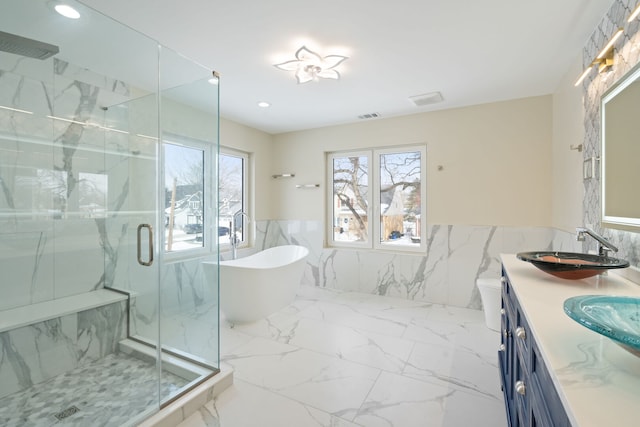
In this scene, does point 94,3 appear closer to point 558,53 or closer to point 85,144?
point 85,144

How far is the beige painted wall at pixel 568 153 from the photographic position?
240 cm

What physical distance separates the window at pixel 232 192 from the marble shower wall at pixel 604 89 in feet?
12.0

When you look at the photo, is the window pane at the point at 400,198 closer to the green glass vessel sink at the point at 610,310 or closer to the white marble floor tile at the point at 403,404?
the white marble floor tile at the point at 403,404

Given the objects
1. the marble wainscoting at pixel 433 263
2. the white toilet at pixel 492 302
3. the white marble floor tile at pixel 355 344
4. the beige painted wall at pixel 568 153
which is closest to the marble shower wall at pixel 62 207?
the white marble floor tile at pixel 355 344

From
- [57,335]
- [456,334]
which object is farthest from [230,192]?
[456,334]

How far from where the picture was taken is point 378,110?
3795 mm

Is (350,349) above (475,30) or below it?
below

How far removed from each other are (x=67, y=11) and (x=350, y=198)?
349 cm

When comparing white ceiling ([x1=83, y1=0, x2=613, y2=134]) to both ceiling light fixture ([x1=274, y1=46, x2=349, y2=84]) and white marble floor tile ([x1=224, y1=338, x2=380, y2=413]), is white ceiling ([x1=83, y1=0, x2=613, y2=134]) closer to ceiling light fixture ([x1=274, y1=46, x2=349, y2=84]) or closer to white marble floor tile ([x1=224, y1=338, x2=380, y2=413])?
ceiling light fixture ([x1=274, y1=46, x2=349, y2=84])

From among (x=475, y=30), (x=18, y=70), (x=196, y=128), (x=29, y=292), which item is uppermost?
(x=475, y=30)

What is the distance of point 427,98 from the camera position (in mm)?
3346

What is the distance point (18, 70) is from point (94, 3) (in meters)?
0.75

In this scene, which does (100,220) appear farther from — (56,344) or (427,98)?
(427,98)

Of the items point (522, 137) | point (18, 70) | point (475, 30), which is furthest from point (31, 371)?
point (522, 137)
